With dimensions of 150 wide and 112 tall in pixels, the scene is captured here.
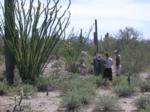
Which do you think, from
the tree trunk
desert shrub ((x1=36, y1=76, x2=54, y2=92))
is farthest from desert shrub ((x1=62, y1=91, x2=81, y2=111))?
the tree trunk

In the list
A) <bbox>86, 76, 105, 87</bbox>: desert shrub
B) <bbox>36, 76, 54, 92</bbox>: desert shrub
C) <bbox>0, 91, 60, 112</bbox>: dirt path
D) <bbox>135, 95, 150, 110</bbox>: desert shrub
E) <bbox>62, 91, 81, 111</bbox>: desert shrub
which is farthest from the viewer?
<bbox>86, 76, 105, 87</bbox>: desert shrub

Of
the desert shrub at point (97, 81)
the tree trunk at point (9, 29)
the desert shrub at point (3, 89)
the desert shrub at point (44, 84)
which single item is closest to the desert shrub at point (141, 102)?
the desert shrub at point (3, 89)

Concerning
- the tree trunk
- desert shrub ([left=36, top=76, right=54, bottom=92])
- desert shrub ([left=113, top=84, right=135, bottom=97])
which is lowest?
desert shrub ([left=113, top=84, right=135, bottom=97])

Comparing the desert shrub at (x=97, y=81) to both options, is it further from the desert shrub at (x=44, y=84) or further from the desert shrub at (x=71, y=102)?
the desert shrub at (x=71, y=102)

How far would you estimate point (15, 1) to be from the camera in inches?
795

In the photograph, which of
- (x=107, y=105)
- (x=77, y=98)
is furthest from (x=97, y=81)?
(x=107, y=105)

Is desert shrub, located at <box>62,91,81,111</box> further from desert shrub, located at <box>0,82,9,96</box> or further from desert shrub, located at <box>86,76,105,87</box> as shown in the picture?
desert shrub, located at <box>86,76,105,87</box>

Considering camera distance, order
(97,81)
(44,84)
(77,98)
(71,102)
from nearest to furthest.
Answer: (71,102) < (77,98) < (44,84) < (97,81)

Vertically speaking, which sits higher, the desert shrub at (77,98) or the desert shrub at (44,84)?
the desert shrub at (44,84)

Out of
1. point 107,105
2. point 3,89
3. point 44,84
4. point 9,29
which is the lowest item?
point 107,105

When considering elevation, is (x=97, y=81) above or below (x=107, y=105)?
above

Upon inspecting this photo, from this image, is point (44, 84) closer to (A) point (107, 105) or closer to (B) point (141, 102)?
(A) point (107, 105)

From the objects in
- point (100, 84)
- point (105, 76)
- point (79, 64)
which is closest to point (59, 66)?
point (79, 64)

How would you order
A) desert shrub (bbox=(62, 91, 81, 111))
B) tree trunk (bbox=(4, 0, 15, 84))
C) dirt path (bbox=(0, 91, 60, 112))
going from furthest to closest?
tree trunk (bbox=(4, 0, 15, 84)) → dirt path (bbox=(0, 91, 60, 112)) → desert shrub (bbox=(62, 91, 81, 111))
